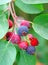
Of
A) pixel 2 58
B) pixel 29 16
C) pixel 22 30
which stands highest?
pixel 22 30

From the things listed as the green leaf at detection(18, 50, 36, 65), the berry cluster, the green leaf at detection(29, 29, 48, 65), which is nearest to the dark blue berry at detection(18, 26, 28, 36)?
the berry cluster

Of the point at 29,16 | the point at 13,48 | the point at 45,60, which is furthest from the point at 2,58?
the point at 29,16

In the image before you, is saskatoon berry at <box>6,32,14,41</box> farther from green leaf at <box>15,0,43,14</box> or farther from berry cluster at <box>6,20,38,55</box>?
green leaf at <box>15,0,43,14</box>

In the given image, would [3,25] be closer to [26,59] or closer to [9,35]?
[9,35]

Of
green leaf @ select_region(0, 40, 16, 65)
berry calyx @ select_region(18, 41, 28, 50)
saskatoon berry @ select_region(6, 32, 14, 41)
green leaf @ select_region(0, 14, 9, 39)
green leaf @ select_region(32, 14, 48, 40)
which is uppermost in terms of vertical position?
green leaf @ select_region(0, 14, 9, 39)

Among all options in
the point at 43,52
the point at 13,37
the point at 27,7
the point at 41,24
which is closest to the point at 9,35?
the point at 13,37

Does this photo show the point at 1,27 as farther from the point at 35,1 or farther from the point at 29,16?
the point at 29,16
